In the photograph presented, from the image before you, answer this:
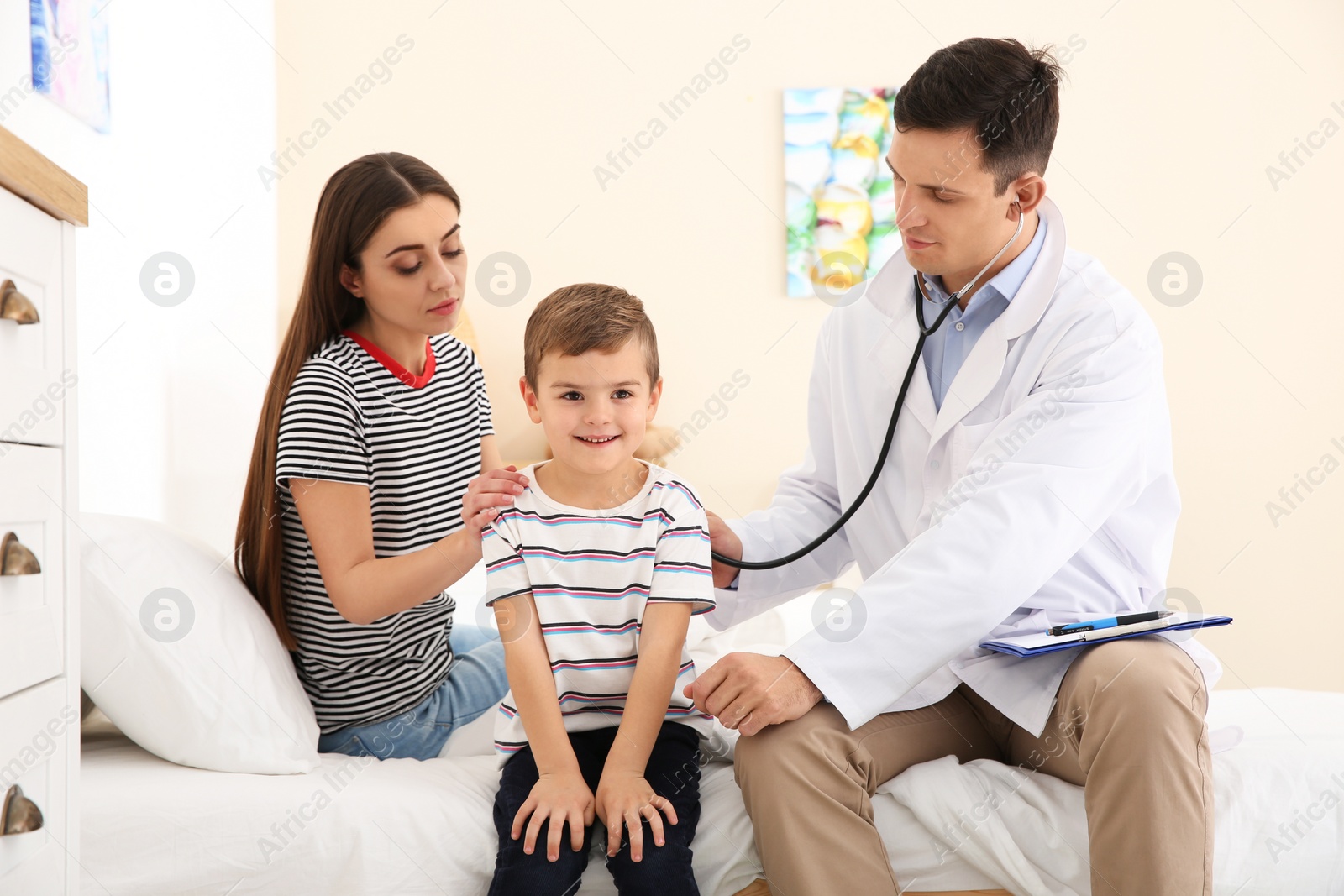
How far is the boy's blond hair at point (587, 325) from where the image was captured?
45.4 inches

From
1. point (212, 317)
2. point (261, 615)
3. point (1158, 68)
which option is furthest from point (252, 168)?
point (1158, 68)

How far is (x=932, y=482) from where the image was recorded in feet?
4.50

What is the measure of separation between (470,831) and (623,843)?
0.58 feet

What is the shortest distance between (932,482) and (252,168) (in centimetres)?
236

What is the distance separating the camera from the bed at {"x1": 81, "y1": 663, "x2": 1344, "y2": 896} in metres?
1.06

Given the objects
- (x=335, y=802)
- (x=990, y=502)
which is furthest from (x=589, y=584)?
(x=990, y=502)

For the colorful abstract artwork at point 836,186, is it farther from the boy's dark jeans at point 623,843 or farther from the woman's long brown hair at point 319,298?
the boy's dark jeans at point 623,843

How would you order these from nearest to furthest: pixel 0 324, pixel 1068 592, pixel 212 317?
pixel 0 324, pixel 1068 592, pixel 212 317

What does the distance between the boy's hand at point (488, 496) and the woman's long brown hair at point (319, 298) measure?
0.88 ft

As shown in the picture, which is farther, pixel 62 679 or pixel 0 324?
pixel 62 679

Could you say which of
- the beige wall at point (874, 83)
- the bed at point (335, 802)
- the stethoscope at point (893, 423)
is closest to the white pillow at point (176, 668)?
the bed at point (335, 802)

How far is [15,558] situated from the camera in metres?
0.76

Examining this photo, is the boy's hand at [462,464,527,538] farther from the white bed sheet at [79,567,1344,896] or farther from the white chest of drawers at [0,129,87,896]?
the white chest of drawers at [0,129,87,896]

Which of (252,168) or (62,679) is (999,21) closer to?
(252,168)
